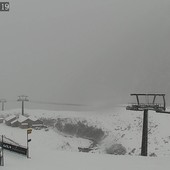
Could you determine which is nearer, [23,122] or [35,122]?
[23,122]

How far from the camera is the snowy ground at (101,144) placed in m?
21.5

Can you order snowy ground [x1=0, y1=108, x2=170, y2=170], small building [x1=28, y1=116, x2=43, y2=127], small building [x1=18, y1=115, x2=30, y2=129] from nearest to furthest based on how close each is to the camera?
1. snowy ground [x1=0, y1=108, x2=170, y2=170]
2. small building [x1=18, y1=115, x2=30, y2=129]
3. small building [x1=28, y1=116, x2=43, y2=127]

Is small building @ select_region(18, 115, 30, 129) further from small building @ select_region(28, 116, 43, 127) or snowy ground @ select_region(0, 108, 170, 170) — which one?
snowy ground @ select_region(0, 108, 170, 170)

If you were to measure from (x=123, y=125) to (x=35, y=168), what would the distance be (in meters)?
40.9

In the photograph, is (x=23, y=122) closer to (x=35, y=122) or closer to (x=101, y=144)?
(x=35, y=122)

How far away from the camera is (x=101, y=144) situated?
186ft

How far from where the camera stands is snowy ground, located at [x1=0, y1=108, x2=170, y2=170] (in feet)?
70.6

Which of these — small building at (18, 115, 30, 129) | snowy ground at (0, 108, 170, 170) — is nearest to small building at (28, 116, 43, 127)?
small building at (18, 115, 30, 129)

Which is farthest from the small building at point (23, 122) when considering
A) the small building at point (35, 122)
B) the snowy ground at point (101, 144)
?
the snowy ground at point (101, 144)

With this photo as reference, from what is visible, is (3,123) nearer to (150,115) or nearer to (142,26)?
(150,115)

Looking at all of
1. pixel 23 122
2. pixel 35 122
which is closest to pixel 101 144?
pixel 35 122

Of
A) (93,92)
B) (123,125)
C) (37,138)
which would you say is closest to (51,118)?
(37,138)

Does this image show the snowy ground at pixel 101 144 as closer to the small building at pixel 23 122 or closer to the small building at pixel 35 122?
the small building at pixel 23 122

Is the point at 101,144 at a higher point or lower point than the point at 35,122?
lower
